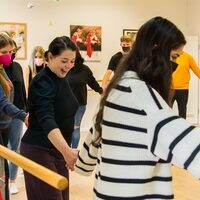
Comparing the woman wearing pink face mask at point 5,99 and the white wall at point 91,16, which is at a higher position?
the white wall at point 91,16

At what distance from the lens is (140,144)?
51.3 inches

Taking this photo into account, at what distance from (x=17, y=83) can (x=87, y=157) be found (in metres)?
2.51

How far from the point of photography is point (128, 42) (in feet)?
17.4

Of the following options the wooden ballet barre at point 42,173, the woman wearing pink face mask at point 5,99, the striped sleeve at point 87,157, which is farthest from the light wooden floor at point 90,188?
the wooden ballet barre at point 42,173

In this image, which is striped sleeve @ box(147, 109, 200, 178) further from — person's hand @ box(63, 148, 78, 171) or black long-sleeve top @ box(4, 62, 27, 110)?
black long-sleeve top @ box(4, 62, 27, 110)

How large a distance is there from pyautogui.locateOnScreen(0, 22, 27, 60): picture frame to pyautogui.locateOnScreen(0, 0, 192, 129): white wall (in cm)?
7

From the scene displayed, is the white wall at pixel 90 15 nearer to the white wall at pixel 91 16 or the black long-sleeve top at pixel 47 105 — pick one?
the white wall at pixel 91 16

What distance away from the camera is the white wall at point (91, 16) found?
6.76 m

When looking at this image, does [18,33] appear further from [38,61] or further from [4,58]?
[4,58]

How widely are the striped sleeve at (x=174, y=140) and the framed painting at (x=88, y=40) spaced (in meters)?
5.99

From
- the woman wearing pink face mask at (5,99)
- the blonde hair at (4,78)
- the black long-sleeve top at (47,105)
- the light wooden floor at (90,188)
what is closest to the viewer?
the black long-sleeve top at (47,105)

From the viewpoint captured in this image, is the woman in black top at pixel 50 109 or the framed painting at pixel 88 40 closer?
the woman in black top at pixel 50 109

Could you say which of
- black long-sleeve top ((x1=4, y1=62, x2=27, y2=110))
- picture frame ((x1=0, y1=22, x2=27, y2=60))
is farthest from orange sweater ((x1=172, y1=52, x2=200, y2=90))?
black long-sleeve top ((x1=4, y1=62, x2=27, y2=110))

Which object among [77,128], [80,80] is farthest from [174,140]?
[77,128]
